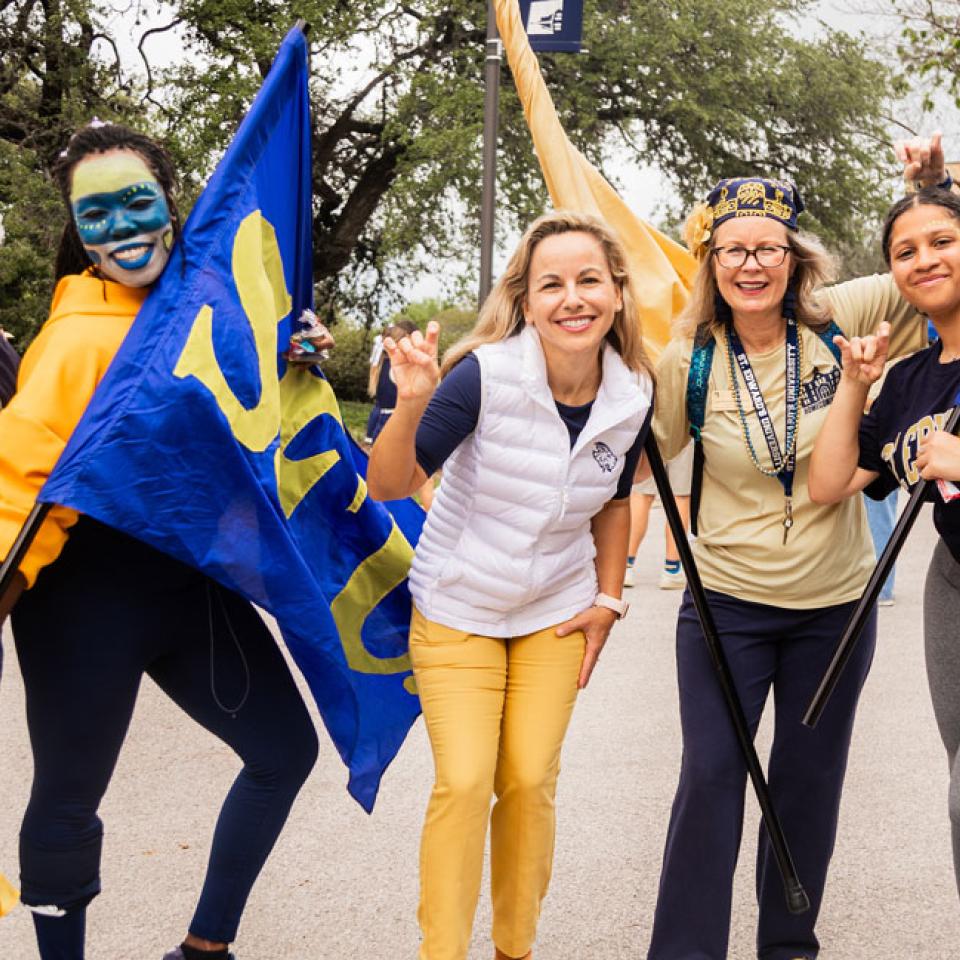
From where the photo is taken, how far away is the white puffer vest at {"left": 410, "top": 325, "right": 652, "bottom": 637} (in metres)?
2.93

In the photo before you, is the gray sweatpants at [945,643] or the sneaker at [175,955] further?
the sneaker at [175,955]

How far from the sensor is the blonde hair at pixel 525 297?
3.04 meters

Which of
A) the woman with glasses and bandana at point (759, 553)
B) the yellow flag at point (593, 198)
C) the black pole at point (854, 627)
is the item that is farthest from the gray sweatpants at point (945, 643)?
the yellow flag at point (593, 198)

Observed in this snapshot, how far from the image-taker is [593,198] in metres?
3.76

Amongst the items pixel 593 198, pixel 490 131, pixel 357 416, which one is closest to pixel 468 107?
pixel 357 416

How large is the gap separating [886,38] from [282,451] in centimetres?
1739

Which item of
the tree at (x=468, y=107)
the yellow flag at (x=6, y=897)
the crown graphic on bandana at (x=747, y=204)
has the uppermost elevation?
the tree at (x=468, y=107)

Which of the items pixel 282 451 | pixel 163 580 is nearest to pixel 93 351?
pixel 163 580

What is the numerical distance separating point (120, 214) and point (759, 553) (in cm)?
173

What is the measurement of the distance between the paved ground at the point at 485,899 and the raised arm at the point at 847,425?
4.57 ft

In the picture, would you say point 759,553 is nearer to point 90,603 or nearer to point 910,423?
point 910,423

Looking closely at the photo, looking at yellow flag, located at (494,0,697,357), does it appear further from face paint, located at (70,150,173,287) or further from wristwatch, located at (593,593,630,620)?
face paint, located at (70,150,173,287)

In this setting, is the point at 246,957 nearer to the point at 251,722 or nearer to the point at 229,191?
the point at 251,722

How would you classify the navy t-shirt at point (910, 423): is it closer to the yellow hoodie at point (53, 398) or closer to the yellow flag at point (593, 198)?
the yellow flag at point (593, 198)
